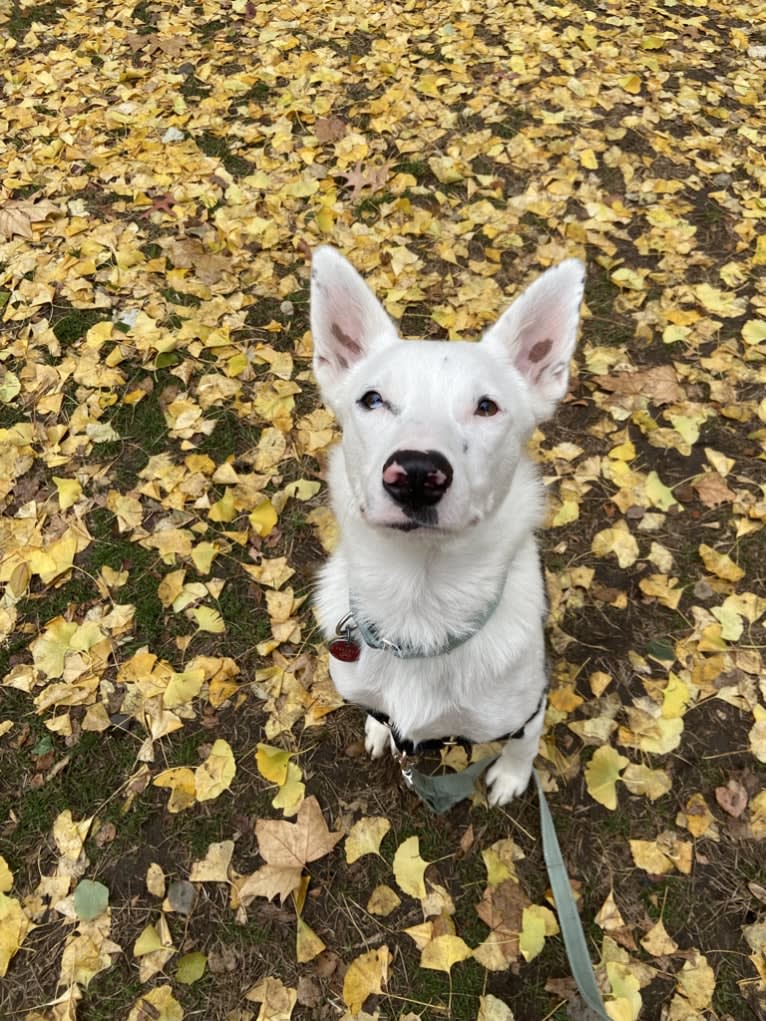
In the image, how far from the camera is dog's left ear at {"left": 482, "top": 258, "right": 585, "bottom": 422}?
2465mm

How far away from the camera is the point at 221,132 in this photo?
21.5 feet

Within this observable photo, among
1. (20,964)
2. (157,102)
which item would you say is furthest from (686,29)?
(20,964)

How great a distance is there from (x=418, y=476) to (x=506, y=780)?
2080 millimetres

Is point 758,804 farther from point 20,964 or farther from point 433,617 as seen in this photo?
point 20,964

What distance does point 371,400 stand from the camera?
7.97ft

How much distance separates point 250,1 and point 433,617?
351 inches

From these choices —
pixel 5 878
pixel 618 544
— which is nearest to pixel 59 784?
pixel 5 878

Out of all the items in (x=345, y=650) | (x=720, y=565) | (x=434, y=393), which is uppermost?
(x=434, y=393)

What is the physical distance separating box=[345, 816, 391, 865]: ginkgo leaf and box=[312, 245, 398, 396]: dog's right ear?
2218 mm

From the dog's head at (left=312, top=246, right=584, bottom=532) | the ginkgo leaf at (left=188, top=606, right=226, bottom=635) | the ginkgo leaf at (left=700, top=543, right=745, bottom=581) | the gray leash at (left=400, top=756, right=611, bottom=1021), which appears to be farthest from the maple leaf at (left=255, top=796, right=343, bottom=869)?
the ginkgo leaf at (left=700, top=543, right=745, bottom=581)

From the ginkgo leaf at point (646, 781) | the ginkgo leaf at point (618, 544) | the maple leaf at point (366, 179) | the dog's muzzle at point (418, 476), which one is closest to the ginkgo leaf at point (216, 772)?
the ginkgo leaf at point (646, 781)

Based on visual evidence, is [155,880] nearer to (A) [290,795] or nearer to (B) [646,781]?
(A) [290,795]

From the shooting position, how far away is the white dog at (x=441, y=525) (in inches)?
91.2

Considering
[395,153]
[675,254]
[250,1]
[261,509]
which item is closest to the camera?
[261,509]
